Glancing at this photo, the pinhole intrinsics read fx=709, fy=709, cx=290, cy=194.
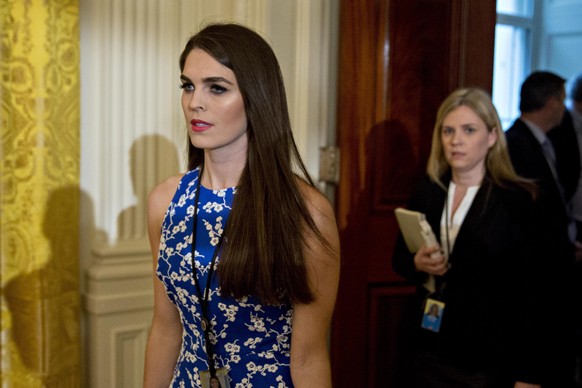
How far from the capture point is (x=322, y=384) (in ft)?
5.90

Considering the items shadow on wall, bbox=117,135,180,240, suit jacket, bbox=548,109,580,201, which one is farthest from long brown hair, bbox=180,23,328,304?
suit jacket, bbox=548,109,580,201

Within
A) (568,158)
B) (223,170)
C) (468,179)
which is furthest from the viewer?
(568,158)

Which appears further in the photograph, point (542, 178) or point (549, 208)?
point (542, 178)

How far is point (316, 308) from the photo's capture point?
1778 mm

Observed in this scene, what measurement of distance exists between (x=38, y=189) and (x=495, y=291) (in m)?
1.66

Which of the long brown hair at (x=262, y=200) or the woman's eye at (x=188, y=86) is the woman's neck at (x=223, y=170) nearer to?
the long brown hair at (x=262, y=200)

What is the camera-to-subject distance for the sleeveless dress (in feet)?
5.82

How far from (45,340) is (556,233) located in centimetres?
188

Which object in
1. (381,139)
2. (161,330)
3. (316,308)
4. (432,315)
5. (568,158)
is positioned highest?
(381,139)

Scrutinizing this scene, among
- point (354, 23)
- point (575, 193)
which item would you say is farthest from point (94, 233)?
point (575, 193)

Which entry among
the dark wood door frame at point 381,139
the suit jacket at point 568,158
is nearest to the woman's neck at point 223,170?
the dark wood door frame at point 381,139

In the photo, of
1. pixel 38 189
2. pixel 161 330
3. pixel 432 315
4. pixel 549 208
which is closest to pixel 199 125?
pixel 161 330

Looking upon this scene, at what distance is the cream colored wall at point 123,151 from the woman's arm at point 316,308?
1.17 metres

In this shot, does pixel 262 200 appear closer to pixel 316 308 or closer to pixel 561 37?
pixel 316 308
